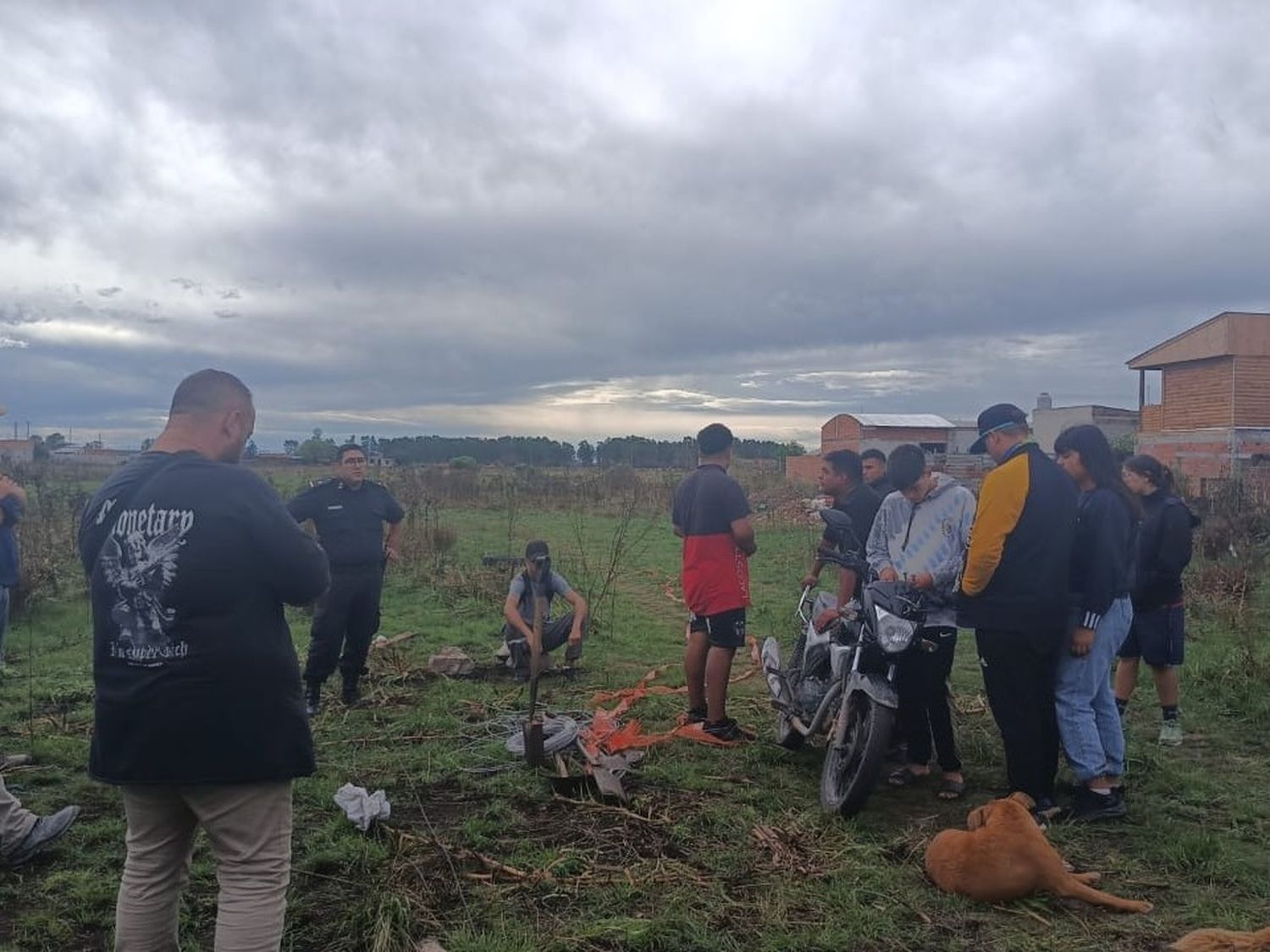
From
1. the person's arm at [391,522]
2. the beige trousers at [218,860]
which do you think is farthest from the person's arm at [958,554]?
the person's arm at [391,522]

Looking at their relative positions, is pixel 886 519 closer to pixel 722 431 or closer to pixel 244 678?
pixel 722 431

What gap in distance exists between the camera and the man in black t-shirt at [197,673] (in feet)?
8.08

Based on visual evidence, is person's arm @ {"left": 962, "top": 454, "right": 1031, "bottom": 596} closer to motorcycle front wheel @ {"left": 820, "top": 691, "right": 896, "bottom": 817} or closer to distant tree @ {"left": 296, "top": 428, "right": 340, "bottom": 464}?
motorcycle front wheel @ {"left": 820, "top": 691, "right": 896, "bottom": 817}

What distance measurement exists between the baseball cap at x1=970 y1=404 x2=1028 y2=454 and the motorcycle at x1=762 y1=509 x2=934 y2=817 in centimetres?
78

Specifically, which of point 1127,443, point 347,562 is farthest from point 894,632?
point 1127,443

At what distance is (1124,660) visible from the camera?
5.98 metres

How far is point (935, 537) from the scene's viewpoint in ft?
16.2

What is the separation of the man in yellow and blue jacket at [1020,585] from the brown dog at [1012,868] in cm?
93

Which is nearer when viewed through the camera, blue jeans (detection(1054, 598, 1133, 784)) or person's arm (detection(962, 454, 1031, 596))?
person's arm (detection(962, 454, 1031, 596))

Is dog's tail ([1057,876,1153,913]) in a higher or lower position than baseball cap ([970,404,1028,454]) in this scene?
lower

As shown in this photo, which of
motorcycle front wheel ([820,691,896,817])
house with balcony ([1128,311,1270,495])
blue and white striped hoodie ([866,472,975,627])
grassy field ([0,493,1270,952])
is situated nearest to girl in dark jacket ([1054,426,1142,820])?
grassy field ([0,493,1270,952])

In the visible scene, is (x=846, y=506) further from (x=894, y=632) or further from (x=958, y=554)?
(x=894, y=632)

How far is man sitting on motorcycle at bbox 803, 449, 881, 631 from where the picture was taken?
5336 mm

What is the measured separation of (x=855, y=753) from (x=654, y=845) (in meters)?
1.06
